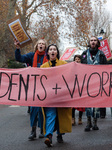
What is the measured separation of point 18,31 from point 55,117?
203 cm

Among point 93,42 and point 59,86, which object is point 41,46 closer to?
point 59,86

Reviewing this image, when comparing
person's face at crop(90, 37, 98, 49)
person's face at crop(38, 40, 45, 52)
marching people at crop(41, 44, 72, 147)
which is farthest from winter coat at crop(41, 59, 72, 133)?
person's face at crop(90, 37, 98, 49)

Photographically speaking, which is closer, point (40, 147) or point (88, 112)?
point (40, 147)

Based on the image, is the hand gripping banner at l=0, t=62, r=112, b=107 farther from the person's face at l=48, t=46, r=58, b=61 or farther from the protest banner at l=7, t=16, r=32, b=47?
the protest banner at l=7, t=16, r=32, b=47

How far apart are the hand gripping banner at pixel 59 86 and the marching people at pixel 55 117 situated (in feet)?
0.48

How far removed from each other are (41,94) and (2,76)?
75cm

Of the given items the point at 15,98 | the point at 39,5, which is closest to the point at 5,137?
the point at 15,98

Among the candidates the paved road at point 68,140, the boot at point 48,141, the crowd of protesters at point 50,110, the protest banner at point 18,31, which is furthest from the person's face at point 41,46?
the boot at point 48,141

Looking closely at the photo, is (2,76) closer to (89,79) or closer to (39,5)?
(89,79)

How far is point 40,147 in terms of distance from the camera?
5.32m

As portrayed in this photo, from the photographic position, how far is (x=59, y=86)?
5605 mm

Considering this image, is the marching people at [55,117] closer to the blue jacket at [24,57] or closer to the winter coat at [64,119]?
the winter coat at [64,119]

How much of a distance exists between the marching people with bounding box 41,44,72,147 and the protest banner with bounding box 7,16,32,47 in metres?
0.81

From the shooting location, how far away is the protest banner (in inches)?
254
